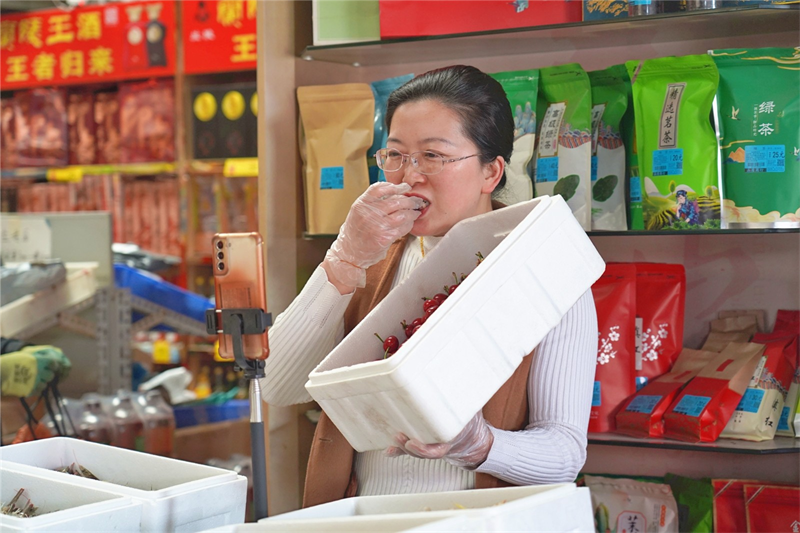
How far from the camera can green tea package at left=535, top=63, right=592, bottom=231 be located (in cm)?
Answer: 201

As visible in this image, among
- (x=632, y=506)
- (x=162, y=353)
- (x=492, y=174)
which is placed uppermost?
(x=492, y=174)

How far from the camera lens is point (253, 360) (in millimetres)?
1076

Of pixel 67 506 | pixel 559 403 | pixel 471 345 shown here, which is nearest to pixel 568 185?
pixel 559 403

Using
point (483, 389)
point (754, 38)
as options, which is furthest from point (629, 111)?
point (483, 389)

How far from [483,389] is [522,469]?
0.96 ft

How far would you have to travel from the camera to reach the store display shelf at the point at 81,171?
4.66 meters

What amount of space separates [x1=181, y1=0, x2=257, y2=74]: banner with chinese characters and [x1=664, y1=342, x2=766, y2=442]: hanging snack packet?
316 centimetres

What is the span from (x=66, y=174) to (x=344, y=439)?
3.96 meters

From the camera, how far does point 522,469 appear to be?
1.36 meters

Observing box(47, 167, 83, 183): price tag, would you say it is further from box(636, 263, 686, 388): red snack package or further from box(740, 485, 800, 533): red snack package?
box(740, 485, 800, 533): red snack package

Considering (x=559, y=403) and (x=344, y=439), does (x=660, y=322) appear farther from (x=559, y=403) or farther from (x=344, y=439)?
(x=344, y=439)

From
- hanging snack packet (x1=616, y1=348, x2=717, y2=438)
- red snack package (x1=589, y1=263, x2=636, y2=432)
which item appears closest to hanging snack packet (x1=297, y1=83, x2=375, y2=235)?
red snack package (x1=589, y1=263, x2=636, y2=432)

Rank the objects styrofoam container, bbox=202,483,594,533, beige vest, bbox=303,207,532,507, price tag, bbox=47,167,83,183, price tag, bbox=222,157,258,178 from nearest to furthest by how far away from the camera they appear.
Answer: styrofoam container, bbox=202,483,594,533 → beige vest, bbox=303,207,532,507 → price tag, bbox=222,157,258,178 → price tag, bbox=47,167,83,183

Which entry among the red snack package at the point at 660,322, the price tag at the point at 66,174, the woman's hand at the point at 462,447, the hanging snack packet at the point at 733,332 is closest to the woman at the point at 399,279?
the woman's hand at the point at 462,447
